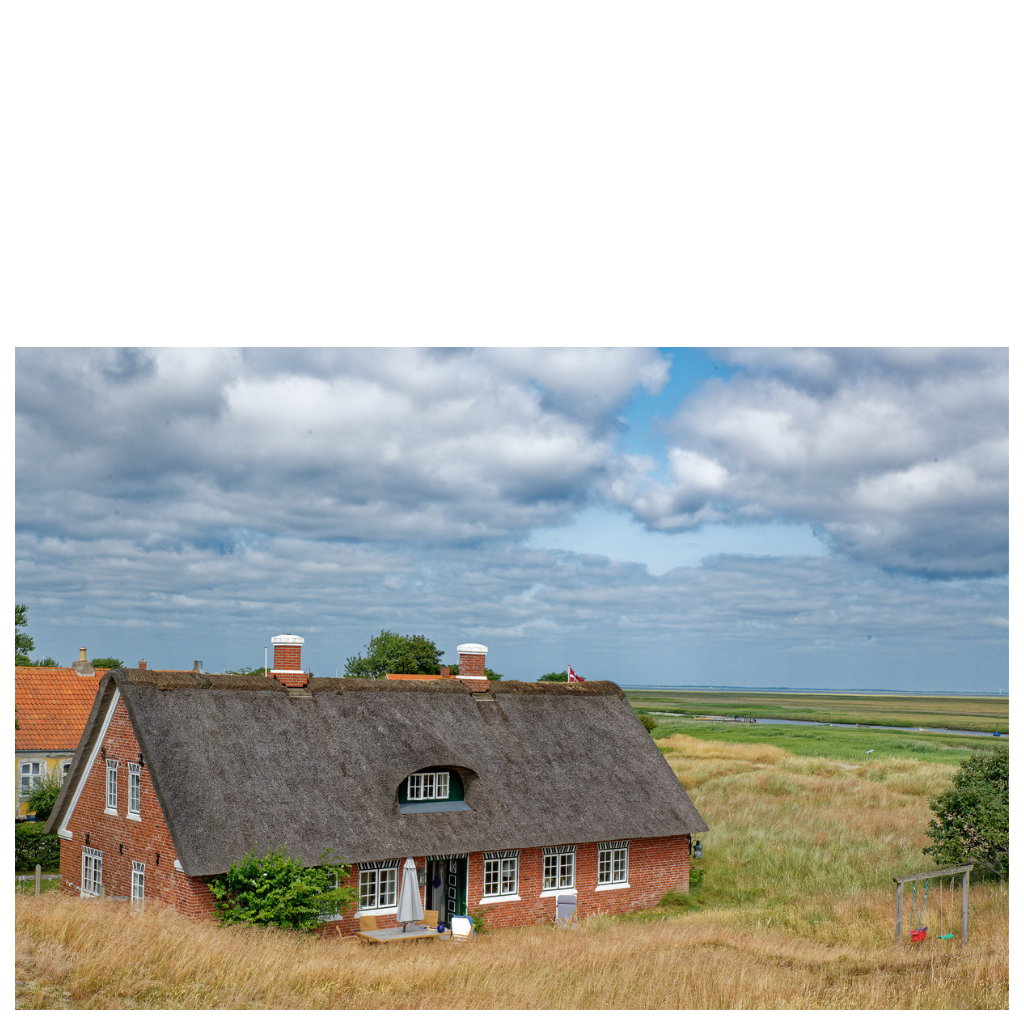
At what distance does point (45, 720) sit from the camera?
126ft

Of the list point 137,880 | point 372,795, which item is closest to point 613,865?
point 372,795

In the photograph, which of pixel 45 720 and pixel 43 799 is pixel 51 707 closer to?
pixel 45 720

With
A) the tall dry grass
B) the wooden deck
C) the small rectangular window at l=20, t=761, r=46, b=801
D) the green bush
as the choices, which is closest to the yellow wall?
the small rectangular window at l=20, t=761, r=46, b=801

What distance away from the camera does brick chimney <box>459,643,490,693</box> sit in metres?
28.0

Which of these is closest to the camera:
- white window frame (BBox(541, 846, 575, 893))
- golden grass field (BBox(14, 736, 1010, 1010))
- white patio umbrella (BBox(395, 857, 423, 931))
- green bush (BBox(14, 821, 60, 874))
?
golden grass field (BBox(14, 736, 1010, 1010))

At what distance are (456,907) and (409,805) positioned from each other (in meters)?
2.86

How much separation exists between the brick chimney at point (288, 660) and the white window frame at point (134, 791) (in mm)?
4318

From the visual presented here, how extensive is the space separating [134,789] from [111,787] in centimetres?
143

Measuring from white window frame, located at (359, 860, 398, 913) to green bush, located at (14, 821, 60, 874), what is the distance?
40.0ft

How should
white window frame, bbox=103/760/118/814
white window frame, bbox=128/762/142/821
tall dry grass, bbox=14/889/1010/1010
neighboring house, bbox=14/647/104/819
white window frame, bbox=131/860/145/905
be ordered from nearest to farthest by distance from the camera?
tall dry grass, bbox=14/889/1010/1010
white window frame, bbox=131/860/145/905
white window frame, bbox=128/762/142/821
white window frame, bbox=103/760/118/814
neighboring house, bbox=14/647/104/819

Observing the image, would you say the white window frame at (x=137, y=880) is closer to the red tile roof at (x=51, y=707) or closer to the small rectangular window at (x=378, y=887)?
the small rectangular window at (x=378, y=887)

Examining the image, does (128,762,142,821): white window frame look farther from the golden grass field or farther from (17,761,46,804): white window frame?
(17,761,46,804): white window frame

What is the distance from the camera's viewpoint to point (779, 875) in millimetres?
28422

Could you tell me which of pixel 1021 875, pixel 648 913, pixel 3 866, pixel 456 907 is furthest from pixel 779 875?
pixel 3 866
